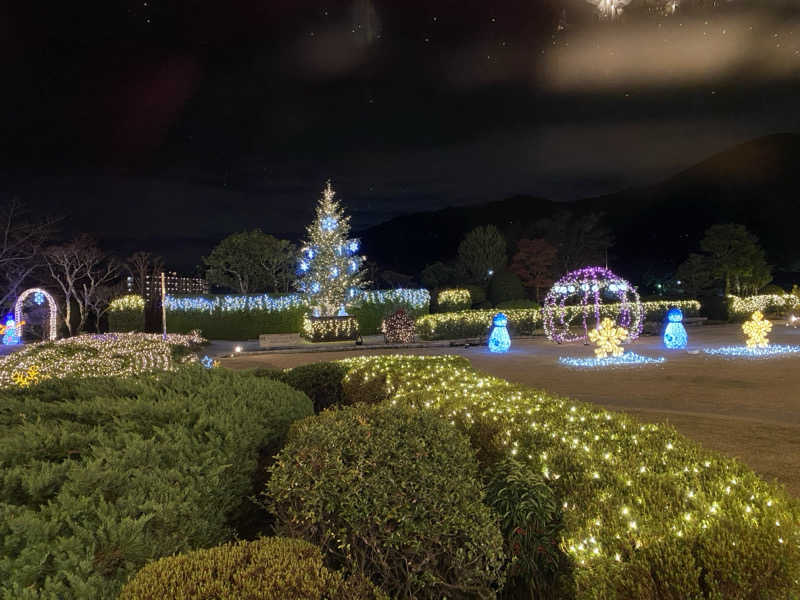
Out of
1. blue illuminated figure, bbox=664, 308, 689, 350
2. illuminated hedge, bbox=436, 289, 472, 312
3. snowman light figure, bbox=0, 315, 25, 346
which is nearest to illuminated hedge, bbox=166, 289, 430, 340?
illuminated hedge, bbox=436, 289, 472, 312

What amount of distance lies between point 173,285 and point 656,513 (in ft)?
77.1

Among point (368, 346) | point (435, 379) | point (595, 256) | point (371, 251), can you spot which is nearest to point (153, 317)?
point (368, 346)

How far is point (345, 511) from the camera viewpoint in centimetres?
239

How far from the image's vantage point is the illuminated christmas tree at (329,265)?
76.3 ft

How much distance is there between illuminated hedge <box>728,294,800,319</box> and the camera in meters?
28.8

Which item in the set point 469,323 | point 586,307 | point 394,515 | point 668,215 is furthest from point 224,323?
point 668,215

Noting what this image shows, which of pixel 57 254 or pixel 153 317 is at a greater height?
pixel 57 254

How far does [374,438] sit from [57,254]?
29.2 metres

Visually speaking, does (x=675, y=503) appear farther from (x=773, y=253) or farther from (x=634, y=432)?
(x=773, y=253)

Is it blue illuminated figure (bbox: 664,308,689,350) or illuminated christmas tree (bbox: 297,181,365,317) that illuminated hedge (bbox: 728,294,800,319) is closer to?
blue illuminated figure (bbox: 664,308,689,350)

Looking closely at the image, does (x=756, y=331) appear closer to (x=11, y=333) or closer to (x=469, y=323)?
(x=469, y=323)

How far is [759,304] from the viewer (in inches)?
1195

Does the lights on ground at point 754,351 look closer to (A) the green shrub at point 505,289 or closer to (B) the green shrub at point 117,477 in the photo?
(B) the green shrub at point 117,477

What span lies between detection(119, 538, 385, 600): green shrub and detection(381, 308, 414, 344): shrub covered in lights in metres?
17.9
